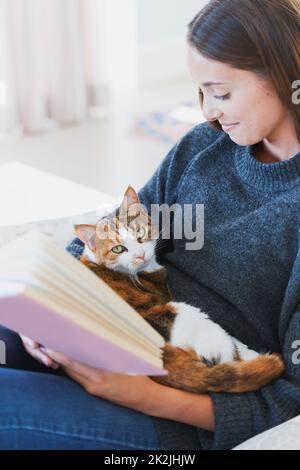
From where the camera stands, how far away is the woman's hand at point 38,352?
38.7 inches

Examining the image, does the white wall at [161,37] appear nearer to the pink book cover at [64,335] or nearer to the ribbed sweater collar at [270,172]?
the ribbed sweater collar at [270,172]

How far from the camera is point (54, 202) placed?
64.1 inches

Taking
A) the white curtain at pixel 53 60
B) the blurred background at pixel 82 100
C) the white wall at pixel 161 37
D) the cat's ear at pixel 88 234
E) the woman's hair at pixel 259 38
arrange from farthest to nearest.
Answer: the white wall at pixel 161 37, the white curtain at pixel 53 60, the blurred background at pixel 82 100, the cat's ear at pixel 88 234, the woman's hair at pixel 259 38

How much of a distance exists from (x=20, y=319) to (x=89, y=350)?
0.10 meters

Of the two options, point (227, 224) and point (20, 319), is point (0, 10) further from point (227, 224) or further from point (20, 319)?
point (20, 319)

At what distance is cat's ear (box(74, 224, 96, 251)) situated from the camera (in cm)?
113

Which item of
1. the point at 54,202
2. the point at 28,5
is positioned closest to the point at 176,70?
the point at 28,5

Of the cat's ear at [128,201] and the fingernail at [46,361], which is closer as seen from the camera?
the fingernail at [46,361]

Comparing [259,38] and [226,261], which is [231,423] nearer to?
[226,261]

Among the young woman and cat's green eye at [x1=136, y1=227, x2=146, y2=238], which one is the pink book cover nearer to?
the young woman

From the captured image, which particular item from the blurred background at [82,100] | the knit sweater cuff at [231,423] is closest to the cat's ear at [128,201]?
the knit sweater cuff at [231,423]

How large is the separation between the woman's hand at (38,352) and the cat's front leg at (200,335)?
0.62 feet

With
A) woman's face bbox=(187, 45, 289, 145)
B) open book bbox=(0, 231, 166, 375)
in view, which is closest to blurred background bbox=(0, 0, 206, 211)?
woman's face bbox=(187, 45, 289, 145)

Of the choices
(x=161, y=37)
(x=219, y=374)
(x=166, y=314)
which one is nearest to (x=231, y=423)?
(x=219, y=374)
